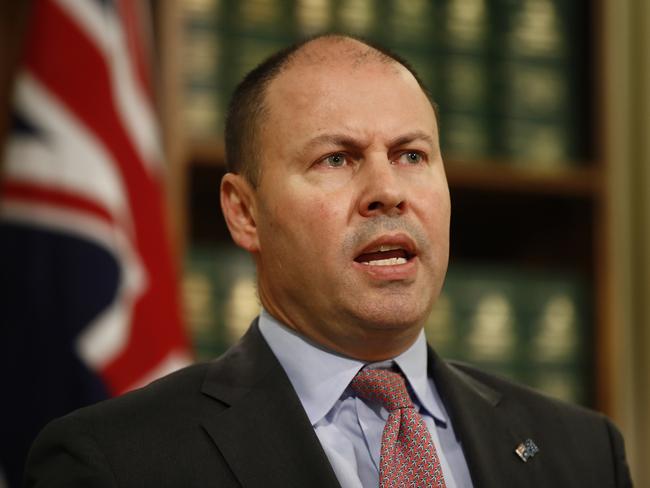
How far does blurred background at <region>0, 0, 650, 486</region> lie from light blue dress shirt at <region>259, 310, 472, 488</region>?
94cm

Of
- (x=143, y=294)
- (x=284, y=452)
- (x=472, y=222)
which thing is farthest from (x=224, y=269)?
(x=284, y=452)

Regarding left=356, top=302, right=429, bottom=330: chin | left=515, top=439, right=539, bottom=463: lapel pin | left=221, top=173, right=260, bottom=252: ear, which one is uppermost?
left=221, top=173, right=260, bottom=252: ear

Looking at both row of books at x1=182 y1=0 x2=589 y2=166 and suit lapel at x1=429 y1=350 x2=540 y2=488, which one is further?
row of books at x1=182 y1=0 x2=589 y2=166

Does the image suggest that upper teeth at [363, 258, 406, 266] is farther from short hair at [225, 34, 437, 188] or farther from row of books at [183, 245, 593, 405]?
row of books at [183, 245, 593, 405]

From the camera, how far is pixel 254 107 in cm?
132

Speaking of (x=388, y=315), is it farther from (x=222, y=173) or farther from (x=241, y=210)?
(x=222, y=173)

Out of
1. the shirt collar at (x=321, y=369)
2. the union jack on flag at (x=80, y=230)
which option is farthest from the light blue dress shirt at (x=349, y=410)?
the union jack on flag at (x=80, y=230)

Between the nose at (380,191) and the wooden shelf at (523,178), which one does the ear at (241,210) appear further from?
the wooden shelf at (523,178)

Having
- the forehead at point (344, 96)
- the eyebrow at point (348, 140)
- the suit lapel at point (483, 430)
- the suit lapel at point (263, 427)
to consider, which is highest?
the forehead at point (344, 96)

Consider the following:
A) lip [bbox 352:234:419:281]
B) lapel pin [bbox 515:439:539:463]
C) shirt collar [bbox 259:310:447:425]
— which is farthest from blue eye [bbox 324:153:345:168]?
lapel pin [bbox 515:439:539:463]

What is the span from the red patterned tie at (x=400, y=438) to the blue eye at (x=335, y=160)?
244 millimetres

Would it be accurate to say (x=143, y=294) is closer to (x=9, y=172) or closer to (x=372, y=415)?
(x=9, y=172)

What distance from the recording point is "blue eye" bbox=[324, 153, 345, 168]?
1.22 metres

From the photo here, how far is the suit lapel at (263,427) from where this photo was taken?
1.16 m
